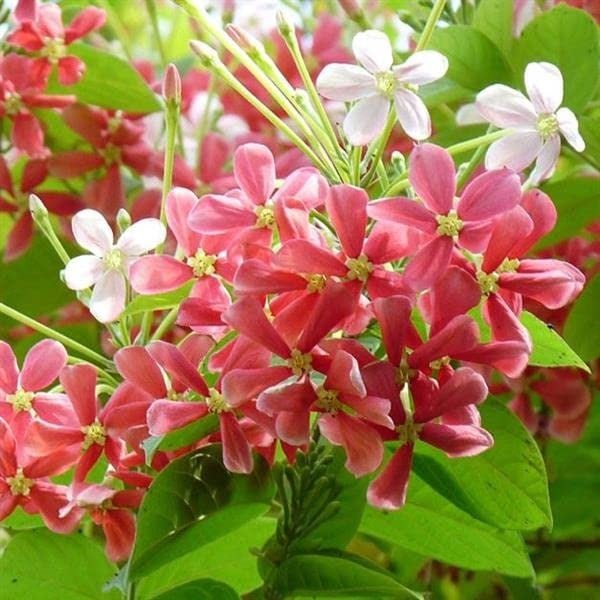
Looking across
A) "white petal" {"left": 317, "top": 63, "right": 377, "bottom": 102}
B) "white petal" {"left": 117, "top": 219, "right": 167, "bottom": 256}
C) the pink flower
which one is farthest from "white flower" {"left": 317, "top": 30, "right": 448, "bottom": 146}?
the pink flower

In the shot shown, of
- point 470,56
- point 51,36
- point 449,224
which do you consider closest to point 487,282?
point 449,224

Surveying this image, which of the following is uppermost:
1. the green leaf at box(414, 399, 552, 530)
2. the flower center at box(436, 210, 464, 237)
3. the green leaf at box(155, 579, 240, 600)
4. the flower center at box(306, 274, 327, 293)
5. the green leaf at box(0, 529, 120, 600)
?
the flower center at box(436, 210, 464, 237)

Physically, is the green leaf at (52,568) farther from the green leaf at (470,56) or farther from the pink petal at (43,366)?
the green leaf at (470,56)

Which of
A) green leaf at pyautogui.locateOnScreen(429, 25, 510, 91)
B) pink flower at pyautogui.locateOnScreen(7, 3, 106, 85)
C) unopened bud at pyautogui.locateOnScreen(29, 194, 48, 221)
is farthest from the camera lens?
pink flower at pyautogui.locateOnScreen(7, 3, 106, 85)

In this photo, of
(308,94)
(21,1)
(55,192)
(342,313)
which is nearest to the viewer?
(342,313)

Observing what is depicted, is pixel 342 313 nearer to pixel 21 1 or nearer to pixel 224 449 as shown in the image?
pixel 224 449

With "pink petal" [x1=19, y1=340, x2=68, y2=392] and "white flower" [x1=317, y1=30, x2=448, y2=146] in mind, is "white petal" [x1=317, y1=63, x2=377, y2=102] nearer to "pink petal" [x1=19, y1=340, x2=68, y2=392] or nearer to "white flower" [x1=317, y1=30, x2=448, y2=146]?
"white flower" [x1=317, y1=30, x2=448, y2=146]

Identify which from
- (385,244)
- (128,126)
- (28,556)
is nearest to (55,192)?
(128,126)
